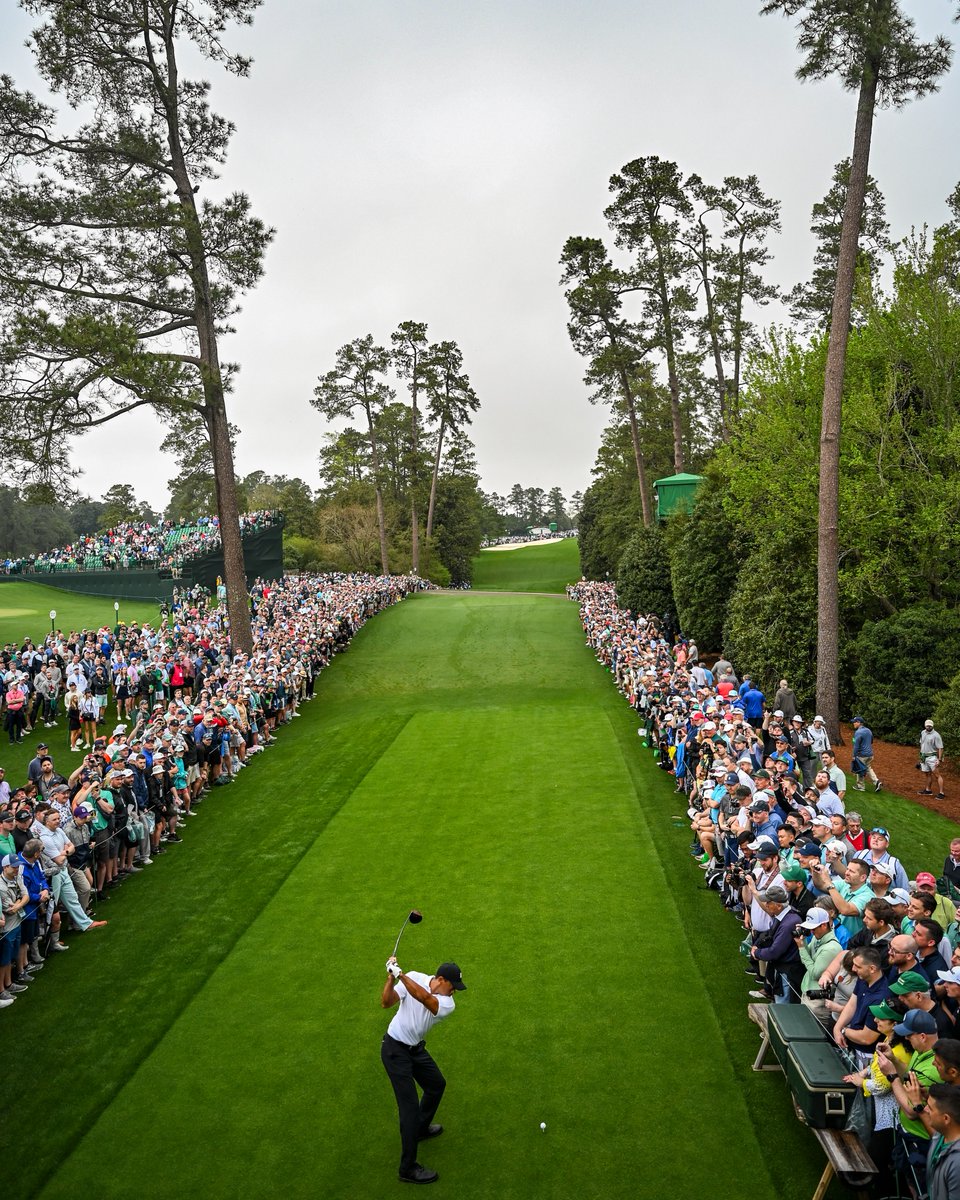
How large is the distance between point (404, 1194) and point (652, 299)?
33484mm

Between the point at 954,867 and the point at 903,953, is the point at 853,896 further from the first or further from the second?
the point at 954,867

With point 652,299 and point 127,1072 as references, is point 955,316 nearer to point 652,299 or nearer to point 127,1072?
point 652,299

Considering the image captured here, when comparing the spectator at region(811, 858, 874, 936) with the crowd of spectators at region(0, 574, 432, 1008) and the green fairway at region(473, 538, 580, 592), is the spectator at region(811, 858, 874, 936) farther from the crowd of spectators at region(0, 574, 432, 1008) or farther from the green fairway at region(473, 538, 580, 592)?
the green fairway at region(473, 538, 580, 592)

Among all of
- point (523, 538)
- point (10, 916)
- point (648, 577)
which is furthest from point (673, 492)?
point (523, 538)

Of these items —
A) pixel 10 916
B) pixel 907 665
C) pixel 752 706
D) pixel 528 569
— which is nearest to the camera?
pixel 10 916

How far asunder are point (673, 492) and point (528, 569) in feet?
174

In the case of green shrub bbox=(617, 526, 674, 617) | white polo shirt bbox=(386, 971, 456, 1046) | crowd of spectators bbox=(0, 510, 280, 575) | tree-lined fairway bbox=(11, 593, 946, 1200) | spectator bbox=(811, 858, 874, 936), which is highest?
crowd of spectators bbox=(0, 510, 280, 575)

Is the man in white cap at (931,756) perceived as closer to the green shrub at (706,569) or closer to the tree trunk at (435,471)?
the green shrub at (706,569)

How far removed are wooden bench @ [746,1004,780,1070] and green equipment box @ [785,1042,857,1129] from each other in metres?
0.89

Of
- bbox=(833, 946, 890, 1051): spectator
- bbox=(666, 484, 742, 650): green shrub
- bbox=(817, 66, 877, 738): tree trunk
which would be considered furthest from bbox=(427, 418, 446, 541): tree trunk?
bbox=(833, 946, 890, 1051): spectator

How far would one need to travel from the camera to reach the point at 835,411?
16281mm

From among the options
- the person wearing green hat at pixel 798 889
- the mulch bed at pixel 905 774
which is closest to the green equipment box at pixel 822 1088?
the person wearing green hat at pixel 798 889

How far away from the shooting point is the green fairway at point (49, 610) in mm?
32438

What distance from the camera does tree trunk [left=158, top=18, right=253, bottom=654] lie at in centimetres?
2095
